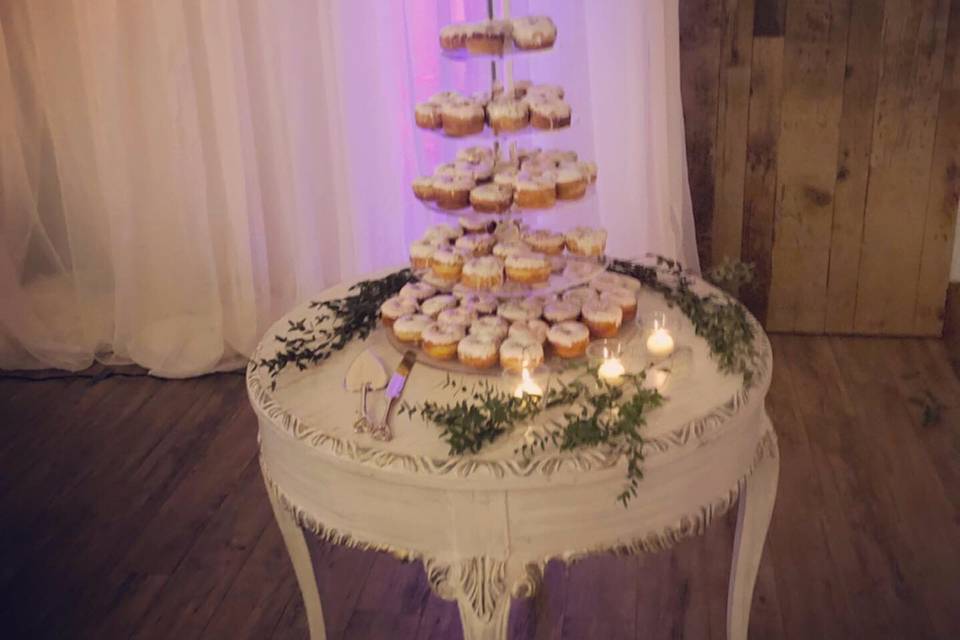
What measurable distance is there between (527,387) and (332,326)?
427 millimetres

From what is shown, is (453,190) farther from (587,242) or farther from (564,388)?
(564,388)

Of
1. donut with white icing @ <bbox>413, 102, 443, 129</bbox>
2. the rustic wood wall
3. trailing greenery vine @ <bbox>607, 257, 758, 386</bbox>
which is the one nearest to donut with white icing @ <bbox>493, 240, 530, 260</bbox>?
donut with white icing @ <bbox>413, 102, 443, 129</bbox>

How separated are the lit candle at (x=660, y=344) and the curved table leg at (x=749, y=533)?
221mm

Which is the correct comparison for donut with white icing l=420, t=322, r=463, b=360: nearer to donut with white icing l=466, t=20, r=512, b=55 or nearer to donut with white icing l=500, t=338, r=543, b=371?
donut with white icing l=500, t=338, r=543, b=371

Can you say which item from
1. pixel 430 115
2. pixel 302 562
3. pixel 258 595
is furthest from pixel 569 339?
pixel 258 595

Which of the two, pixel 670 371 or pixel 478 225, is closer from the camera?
pixel 670 371

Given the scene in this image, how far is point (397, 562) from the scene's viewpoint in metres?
2.15

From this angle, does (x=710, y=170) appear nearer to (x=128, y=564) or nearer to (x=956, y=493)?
(x=956, y=493)

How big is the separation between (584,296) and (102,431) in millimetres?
1684

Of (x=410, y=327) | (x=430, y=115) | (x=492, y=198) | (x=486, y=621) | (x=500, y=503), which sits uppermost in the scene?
(x=430, y=115)

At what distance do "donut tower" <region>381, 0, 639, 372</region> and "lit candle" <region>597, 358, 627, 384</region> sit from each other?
6 cm

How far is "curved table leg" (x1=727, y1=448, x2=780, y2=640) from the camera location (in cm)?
154

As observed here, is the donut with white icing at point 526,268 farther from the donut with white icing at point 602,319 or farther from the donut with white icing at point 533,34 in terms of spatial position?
the donut with white icing at point 533,34

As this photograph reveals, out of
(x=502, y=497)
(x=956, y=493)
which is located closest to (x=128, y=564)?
(x=502, y=497)
